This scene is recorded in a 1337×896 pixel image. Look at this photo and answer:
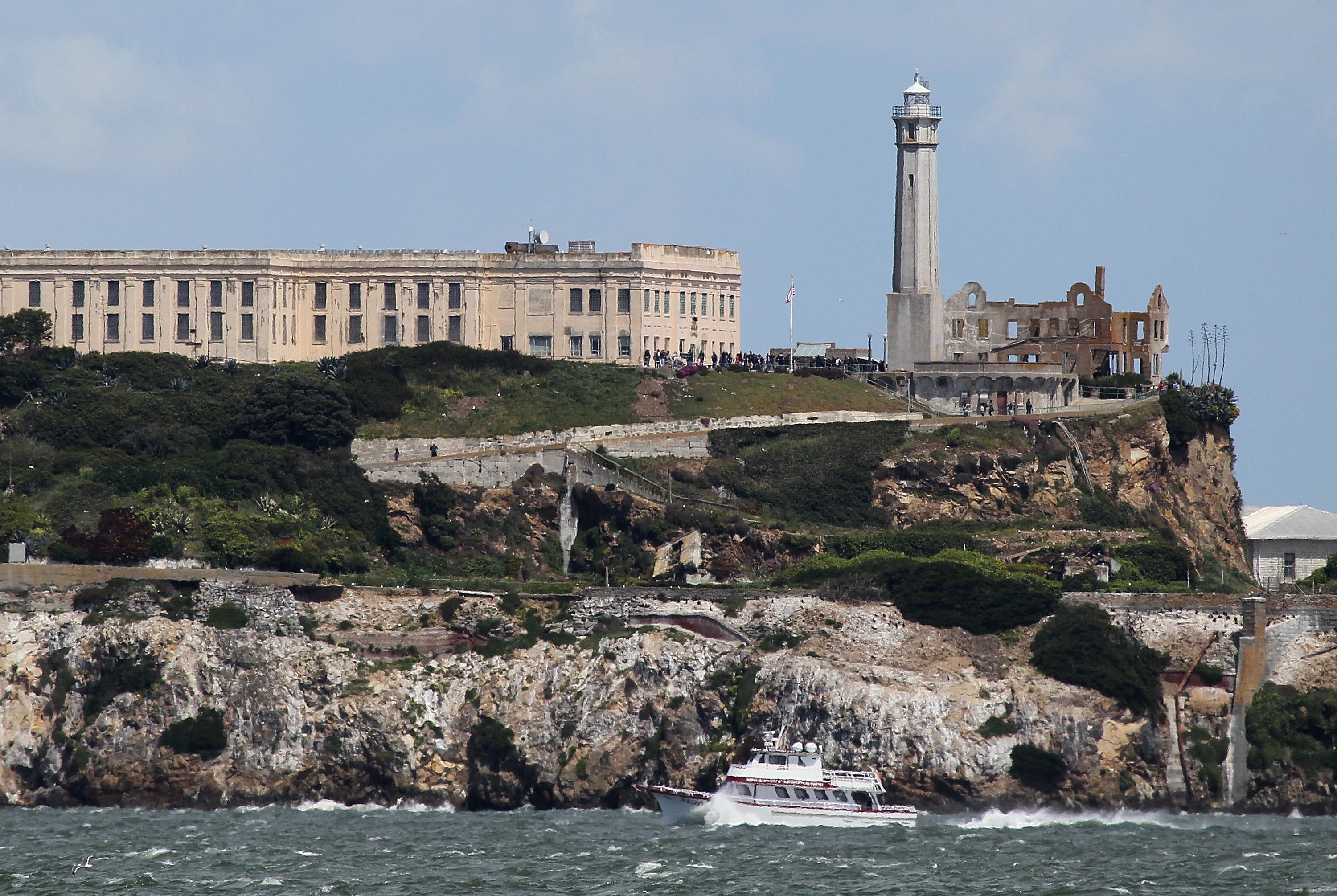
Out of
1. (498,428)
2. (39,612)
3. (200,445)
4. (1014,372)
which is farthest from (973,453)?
(39,612)

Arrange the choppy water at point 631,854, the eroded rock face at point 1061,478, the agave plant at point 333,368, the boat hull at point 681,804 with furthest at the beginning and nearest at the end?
the agave plant at point 333,368
the eroded rock face at point 1061,478
the boat hull at point 681,804
the choppy water at point 631,854

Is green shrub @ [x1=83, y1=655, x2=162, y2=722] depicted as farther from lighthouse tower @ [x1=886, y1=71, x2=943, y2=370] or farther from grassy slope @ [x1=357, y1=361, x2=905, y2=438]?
lighthouse tower @ [x1=886, y1=71, x2=943, y2=370]

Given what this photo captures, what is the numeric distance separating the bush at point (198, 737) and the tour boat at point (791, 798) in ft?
53.7

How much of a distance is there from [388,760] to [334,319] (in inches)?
1910

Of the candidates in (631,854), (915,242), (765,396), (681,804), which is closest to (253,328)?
(765,396)

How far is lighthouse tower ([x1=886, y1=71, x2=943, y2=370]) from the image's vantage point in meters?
139

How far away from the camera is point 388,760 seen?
317 ft

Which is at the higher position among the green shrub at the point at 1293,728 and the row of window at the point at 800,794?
the green shrub at the point at 1293,728

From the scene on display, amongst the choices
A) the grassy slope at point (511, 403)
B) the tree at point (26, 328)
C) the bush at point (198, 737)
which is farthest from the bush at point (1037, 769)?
the tree at point (26, 328)

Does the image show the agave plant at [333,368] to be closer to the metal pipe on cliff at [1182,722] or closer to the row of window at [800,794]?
the row of window at [800,794]

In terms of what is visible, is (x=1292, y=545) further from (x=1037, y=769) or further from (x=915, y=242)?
(x=1037, y=769)

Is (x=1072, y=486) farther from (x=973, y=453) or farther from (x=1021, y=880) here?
(x=1021, y=880)

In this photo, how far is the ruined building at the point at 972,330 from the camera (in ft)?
438

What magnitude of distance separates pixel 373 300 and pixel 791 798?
189 feet
